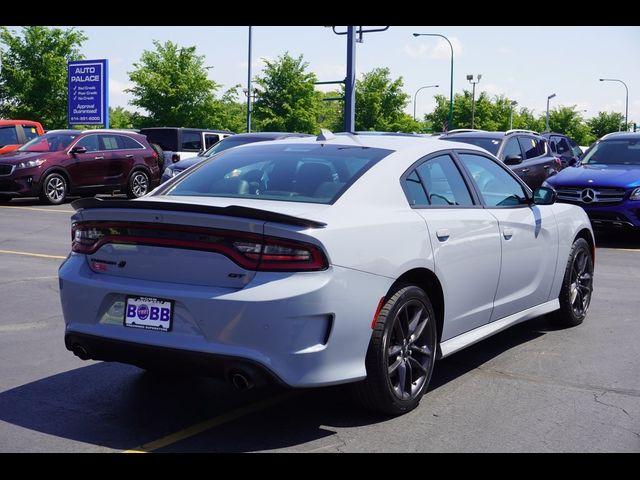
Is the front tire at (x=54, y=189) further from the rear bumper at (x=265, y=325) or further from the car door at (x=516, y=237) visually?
the rear bumper at (x=265, y=325)

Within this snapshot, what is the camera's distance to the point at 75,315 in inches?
178

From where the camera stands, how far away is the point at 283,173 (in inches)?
199

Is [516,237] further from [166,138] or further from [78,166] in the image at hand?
[166,138]

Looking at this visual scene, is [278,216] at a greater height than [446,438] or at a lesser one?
greater

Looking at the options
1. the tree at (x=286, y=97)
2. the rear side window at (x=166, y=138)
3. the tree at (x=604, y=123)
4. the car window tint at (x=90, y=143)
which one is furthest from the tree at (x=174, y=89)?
the tree at (x=604, y=123)

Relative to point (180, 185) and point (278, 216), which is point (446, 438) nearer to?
point (278, 216)

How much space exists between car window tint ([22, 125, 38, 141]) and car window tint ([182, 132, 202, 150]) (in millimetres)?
4177

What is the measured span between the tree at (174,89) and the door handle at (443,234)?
4344 cm

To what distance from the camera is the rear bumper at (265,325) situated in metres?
4.02

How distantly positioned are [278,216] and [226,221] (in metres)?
0.26

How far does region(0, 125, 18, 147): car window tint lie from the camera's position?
2297 centimetres

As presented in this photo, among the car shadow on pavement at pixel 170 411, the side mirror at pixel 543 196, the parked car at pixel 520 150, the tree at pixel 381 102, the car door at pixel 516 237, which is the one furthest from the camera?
the tree at pixel 381 102
